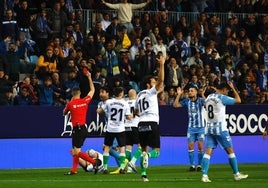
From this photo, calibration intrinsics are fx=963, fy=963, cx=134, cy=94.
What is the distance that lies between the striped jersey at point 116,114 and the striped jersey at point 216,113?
13.5 ft

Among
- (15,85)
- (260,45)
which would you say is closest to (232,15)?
(260,45)

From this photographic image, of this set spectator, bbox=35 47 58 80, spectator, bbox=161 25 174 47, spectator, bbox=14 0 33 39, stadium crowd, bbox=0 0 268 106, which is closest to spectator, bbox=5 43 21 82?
stadium crowd, bbox=0 0 268 106

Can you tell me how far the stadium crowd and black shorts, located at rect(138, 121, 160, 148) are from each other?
7.23 meters

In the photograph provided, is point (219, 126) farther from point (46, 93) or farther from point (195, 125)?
point (46, 93)

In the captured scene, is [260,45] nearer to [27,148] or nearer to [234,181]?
[27,148]

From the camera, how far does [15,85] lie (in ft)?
97.1

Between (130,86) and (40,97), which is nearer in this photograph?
(40,97)

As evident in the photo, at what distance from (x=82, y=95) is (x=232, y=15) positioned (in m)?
10.2

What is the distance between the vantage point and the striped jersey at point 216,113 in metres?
21.7

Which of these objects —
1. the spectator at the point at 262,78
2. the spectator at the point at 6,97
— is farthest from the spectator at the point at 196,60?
the spectator at the point at 6,97

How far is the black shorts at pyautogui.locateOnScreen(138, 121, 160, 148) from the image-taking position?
75.7 ft

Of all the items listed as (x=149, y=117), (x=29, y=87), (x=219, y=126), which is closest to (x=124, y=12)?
(x=29, y=87)

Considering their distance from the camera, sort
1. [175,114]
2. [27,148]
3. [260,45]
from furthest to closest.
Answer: [260,45]
[175,114]
[27,148]

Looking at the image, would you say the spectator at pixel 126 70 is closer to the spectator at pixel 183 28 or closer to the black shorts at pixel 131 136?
the spectator at pixel 183 28
